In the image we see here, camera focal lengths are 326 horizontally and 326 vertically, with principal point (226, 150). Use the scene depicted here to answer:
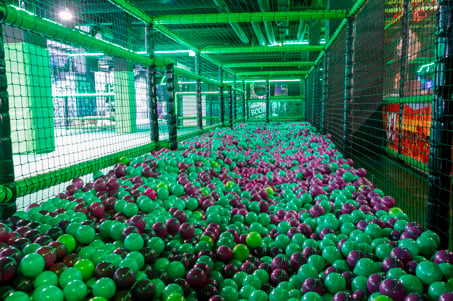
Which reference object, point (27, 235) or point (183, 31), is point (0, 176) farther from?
point (183, 31)

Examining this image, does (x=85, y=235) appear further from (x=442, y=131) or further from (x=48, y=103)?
(x=48, y=103)

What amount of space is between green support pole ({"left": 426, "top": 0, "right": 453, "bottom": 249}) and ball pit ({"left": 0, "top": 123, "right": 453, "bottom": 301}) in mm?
119

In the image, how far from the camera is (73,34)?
241 cm

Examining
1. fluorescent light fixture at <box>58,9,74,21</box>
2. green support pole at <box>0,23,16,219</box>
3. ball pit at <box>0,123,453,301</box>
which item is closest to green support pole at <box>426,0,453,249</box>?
ball pit at <box>0,123,453,301</box>

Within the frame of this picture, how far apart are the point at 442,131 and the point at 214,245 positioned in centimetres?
135

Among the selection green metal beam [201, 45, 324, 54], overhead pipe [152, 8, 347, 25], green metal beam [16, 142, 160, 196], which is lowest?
green metal beam [16, 142, 160, 196]

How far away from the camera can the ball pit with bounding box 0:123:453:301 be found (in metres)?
1.34

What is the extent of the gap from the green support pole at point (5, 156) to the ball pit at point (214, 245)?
9 centimetres

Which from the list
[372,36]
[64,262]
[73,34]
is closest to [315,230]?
[64,262]

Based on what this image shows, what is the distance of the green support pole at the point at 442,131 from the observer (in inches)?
63.1

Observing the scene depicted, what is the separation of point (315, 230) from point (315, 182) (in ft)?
3.18

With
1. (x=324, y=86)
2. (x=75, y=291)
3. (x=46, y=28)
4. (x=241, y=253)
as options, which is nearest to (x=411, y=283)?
(x=241, y=253)

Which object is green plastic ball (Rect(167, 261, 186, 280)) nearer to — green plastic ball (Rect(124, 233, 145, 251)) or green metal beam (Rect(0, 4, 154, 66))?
green plastic ball (Rect(124, 233, 145, 251))

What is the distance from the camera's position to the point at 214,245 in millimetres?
1874
